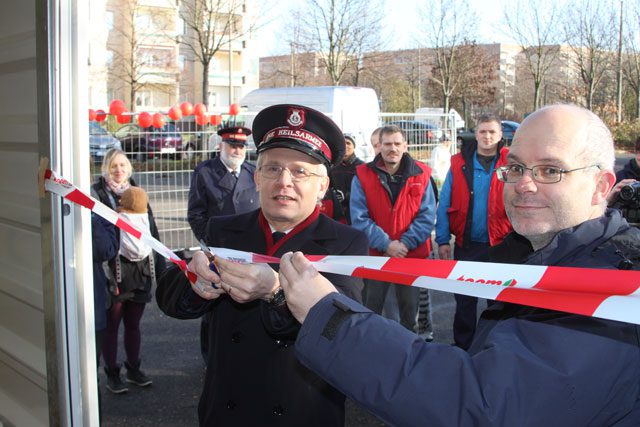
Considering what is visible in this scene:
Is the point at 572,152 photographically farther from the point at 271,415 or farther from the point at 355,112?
the point at 355,112

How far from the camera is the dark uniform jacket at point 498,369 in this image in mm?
1267

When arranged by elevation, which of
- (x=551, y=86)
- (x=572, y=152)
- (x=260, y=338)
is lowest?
(x=260, y=338)

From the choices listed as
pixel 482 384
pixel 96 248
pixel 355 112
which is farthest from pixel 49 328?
pixel 355 112

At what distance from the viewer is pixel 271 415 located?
2.21 metres

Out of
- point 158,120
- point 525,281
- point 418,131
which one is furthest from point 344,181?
point 158,120

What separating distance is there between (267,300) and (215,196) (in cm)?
397

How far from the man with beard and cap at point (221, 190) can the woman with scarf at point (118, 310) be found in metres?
0.69

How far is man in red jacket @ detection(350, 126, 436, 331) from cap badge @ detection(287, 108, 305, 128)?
332 cm

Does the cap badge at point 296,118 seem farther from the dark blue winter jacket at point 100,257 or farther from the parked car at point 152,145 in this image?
the parked car at point 152,145

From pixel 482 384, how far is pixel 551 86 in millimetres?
36255

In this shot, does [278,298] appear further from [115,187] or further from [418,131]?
[418,131]

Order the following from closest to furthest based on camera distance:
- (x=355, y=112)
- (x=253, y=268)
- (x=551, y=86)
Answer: (x=253, y=268) < (x=355, y=112) < (x=551, y=86)

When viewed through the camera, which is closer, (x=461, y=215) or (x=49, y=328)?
(x=49, y=328)

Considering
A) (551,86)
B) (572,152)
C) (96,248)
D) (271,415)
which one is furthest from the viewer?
(551,86)
